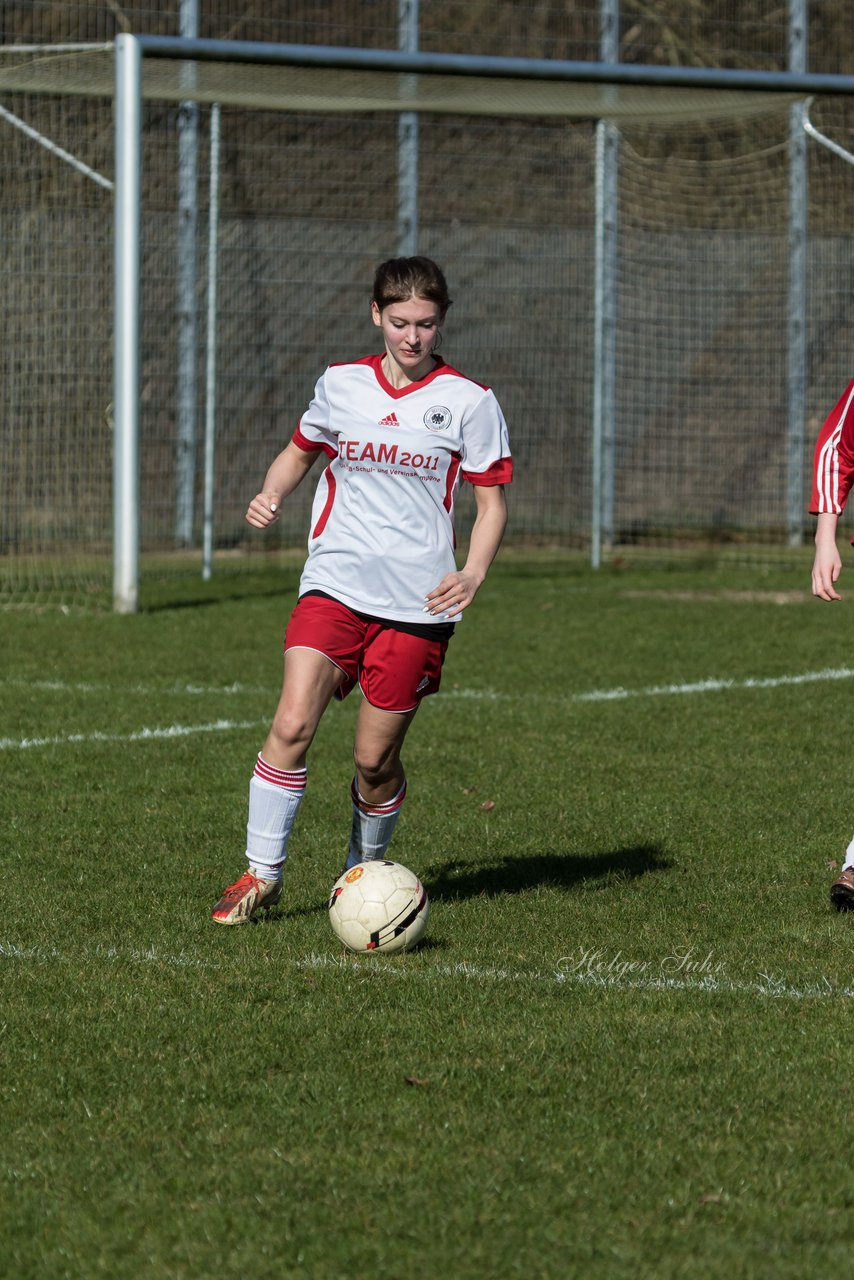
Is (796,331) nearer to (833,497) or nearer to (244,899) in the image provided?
(833,497)

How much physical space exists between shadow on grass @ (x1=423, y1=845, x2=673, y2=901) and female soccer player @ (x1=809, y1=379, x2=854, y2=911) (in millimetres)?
725

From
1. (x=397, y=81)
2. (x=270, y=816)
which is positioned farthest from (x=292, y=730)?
(x=397, y=81)

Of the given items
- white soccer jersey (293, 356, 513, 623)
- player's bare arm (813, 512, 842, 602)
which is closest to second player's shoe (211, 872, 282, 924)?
white soccer jersey (293, 356, 513, 623)

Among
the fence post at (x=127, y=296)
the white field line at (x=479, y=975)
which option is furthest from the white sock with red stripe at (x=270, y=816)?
the fence post at (x=127, y=296)

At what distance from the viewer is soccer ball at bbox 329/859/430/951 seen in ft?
14.8

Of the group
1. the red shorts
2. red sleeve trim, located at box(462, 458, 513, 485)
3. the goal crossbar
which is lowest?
the red shorts

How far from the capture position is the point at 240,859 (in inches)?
223

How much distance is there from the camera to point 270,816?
16.2 ft

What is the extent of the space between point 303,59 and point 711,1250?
11.0m

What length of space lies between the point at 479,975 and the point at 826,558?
157cm

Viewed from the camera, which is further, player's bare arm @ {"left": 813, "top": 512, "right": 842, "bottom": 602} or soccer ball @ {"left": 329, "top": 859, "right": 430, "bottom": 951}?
player's bare arm @ {"left": 813, "top": 512, "right": 842, "bottom": 602}

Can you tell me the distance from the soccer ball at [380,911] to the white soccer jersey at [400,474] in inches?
29.4

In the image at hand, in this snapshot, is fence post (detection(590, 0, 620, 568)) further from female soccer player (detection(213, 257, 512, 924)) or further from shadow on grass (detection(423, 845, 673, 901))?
female soccer player (detection(213, 257, 512, 924))

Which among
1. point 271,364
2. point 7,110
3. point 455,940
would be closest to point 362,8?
point 271,364
